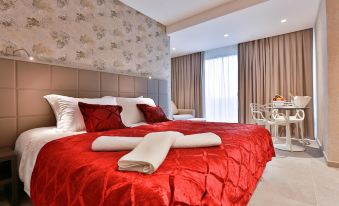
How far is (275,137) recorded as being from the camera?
4.20m

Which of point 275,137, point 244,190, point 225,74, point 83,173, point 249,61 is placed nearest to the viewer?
point 83,173

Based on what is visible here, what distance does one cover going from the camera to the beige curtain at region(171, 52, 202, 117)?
5695mm

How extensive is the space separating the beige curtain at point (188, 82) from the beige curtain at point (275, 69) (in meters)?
1.24

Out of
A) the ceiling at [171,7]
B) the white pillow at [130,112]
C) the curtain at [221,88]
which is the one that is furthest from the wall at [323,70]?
the white pillow at [130,112]

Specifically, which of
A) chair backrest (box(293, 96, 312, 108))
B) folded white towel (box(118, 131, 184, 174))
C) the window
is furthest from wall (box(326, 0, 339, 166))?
the window

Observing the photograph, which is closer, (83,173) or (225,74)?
(83,173)

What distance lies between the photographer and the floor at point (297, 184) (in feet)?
5.49

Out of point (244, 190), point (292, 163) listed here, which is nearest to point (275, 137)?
point (292, 163)

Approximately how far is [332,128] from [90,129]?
115 inches

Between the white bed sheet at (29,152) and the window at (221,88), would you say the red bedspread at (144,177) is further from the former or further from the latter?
the window at (221,88)

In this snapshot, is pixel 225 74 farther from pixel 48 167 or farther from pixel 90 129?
pixel 48 167

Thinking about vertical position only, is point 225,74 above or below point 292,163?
above

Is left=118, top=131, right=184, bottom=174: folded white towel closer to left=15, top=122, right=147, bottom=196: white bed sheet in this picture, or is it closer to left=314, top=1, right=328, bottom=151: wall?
left=15, top=122, right=147, bottom=196: white bed sheet

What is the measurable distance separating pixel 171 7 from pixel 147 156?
305 centimetres
